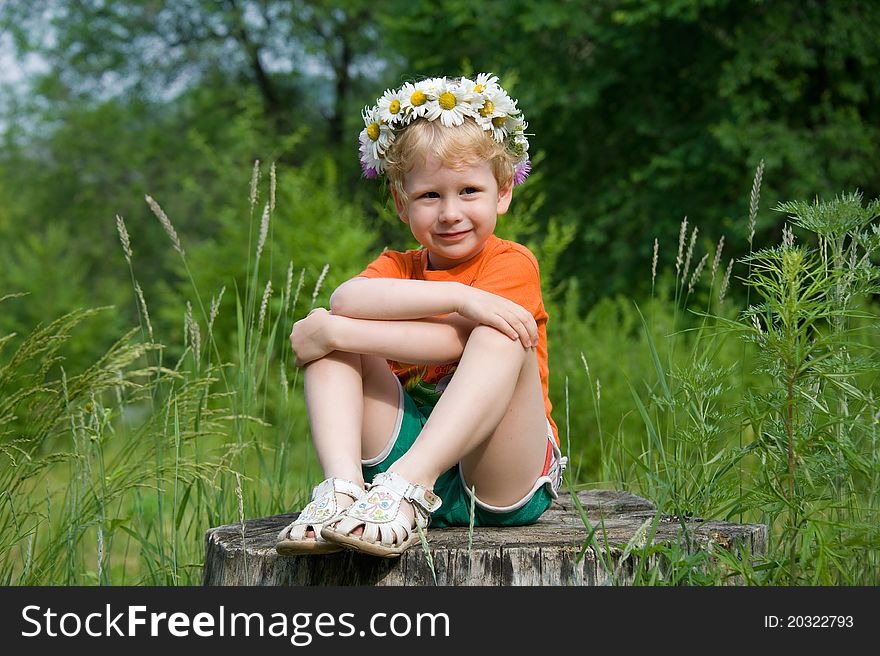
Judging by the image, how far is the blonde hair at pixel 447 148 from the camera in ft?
7.75

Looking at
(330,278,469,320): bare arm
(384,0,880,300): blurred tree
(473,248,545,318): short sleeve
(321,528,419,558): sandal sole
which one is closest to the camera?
(321,528,419,558): sandal sole

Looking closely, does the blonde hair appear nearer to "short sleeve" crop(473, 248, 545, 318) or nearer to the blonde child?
the blonde child

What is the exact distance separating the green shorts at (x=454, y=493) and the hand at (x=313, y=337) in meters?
0.25

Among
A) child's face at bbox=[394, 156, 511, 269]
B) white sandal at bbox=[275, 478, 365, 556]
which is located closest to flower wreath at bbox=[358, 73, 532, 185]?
child's face at bbox=[394, 156, 511, 269]

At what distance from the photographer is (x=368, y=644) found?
6.15 feet

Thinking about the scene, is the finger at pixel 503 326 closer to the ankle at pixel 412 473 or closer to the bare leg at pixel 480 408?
the bare leg at pixel 480 408

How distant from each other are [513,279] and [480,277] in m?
0.09

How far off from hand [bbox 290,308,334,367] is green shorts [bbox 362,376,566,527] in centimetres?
25

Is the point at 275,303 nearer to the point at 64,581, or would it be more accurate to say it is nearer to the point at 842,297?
the point at 64,581

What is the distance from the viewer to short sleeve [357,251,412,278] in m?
2.49

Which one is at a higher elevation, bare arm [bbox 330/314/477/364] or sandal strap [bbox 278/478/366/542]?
bare arm [bbox 330/314/477/364]

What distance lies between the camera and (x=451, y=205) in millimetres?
2369

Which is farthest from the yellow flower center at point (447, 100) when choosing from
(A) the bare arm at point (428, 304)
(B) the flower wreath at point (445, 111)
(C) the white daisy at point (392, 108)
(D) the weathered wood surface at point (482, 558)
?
(D) the weathered wood surface at point (482, 558)

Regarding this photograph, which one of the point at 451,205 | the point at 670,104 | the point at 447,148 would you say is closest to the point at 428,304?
the point at 451,205
